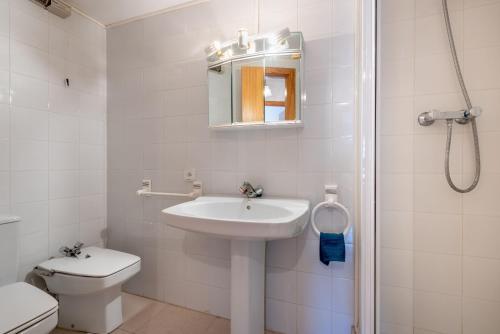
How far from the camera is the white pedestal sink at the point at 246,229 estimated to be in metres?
0.90

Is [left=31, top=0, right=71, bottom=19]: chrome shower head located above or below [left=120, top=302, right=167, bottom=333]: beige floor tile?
above

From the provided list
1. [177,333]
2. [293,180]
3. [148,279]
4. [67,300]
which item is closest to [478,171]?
[293,180]

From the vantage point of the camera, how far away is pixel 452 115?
1030 mm

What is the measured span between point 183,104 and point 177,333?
148 centimetres

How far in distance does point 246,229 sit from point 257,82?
0.89m

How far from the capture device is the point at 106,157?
186 cm

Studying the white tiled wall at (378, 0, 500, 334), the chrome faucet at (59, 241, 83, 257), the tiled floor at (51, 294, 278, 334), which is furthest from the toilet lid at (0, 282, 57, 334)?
the white tiled wall at (378, 0, 500, 334)

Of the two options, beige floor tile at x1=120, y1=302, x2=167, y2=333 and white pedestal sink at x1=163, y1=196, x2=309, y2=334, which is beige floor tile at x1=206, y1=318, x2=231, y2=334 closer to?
white pedestal sink at x1=163, y1=196, x2=309, y2=334

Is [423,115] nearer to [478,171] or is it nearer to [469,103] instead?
[469,103]

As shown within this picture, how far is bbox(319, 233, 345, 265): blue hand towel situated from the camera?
1.14 m

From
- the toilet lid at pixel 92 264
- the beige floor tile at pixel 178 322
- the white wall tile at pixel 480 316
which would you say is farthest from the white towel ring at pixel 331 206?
the toilet lid at pixel 92 264

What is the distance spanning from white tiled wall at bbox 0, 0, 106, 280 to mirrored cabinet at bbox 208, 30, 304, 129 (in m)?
1.04

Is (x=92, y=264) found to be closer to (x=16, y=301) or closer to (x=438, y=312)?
(x=16, y=301)

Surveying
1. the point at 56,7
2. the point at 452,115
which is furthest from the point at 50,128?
the point at 452,115
